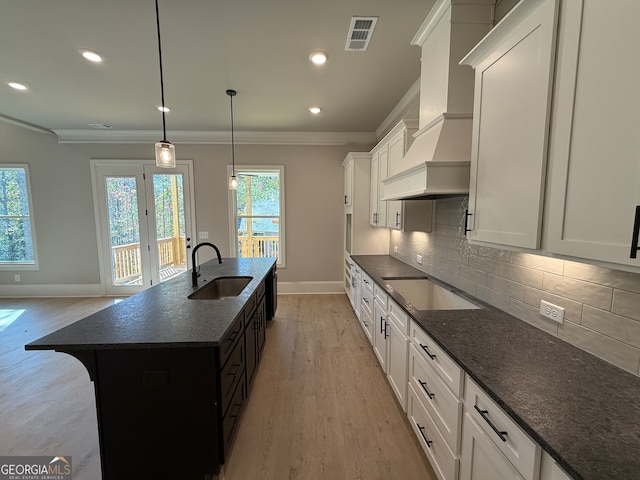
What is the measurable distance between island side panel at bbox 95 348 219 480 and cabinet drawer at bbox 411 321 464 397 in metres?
1.19

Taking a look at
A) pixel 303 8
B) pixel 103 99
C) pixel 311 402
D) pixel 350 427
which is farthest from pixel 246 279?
pixel 103 99

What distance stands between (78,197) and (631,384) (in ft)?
22.5

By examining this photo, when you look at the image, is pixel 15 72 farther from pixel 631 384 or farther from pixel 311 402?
pixel 631 384

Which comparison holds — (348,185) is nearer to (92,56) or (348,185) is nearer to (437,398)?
(92,56)

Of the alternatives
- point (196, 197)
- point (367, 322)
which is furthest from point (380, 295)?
point (196, 197)

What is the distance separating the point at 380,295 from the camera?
2.46m

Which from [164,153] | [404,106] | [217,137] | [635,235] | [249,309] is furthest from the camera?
[217,137]

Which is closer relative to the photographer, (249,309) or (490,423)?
(490,423)

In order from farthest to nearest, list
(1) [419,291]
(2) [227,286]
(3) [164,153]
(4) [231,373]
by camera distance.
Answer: (2) [227,286], (1) [419,291], (3) [164,153], (4) [231,373]

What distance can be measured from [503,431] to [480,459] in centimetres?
25

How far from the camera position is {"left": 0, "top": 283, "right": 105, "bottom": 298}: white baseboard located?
482cm

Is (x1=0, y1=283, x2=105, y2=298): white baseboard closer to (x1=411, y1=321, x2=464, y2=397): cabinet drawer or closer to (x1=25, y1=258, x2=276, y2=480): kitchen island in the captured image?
(x1=25, y1=258, x2=276, y2=480): kitchen island

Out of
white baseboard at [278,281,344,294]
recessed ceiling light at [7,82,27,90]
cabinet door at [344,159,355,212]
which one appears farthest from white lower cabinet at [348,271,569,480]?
recessed ceiling light at [7,82,27,90]

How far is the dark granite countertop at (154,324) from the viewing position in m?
1.35
